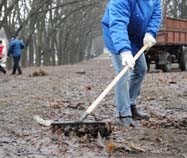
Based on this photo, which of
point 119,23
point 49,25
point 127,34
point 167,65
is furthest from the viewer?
point 49,25

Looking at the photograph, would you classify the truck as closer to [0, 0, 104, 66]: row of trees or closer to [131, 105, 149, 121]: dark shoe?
[0, 0, 104, 66]: row of trees

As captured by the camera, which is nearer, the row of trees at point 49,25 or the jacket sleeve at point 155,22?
the jacket sleeve at point 155,22

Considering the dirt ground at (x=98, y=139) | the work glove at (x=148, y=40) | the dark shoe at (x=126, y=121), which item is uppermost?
the work glove at (x=148, y=40)

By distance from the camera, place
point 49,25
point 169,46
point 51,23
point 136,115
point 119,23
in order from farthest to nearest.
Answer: point 49,25
point 51,23
point 169,46
point 136,115
point 119,23

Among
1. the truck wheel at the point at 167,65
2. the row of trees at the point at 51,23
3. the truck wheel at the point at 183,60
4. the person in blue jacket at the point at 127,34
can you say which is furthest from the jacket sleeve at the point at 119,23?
the row of trees at the point at 51,23

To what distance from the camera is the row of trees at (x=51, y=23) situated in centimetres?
3792

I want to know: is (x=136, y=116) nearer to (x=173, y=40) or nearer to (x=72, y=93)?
(x=72, y=93)

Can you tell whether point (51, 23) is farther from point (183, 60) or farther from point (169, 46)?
point (183, 60)

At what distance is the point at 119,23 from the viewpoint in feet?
21.1

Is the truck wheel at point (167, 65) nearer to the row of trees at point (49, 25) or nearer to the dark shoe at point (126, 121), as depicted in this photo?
the row of trees at point (49, 25)

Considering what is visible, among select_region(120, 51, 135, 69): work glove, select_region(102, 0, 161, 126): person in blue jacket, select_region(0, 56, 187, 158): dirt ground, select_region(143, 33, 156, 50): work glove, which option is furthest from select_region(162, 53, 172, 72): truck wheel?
select_region(120, 51, 135, 69): work glove

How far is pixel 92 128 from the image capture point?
622 centimetres

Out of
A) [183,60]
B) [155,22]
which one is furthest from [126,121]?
[183,60]

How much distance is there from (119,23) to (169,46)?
18.7 metres
